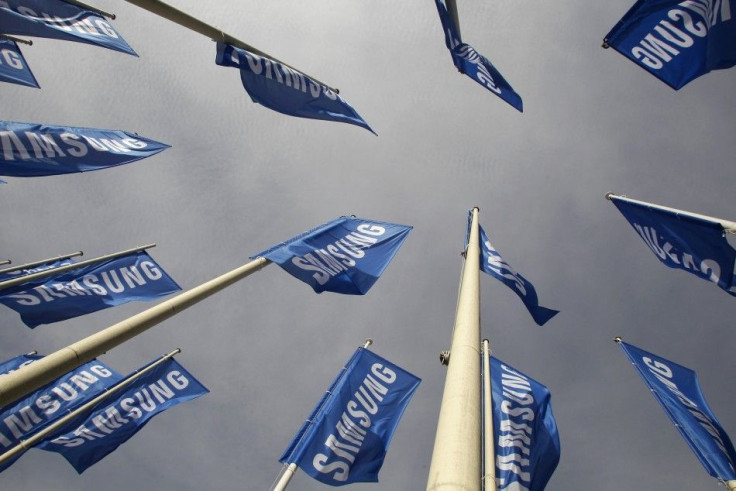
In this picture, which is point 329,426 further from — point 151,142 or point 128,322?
point 151,142

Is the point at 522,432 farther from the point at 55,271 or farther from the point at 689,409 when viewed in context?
the point at 55,271

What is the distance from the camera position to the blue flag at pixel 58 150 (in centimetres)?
776

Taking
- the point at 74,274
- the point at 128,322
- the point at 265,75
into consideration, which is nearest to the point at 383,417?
the point at 128,322

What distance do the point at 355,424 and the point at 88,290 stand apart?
685 centimetres

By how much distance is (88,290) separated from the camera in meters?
10.3

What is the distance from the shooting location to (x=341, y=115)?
8.76 meters

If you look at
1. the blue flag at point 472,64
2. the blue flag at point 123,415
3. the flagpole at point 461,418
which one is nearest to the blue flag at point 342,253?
the flagpole at point 461,418

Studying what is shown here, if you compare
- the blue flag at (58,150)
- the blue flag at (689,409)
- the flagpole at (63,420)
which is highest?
the blue flag at (58,150)

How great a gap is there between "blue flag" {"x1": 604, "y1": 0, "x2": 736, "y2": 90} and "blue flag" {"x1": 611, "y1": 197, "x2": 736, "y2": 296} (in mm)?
2932

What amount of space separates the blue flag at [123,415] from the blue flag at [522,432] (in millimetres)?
7847

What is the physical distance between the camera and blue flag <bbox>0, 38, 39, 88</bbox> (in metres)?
9.34

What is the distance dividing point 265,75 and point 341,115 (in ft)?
5.64

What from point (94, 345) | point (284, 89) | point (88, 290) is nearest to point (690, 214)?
point (284, 89)

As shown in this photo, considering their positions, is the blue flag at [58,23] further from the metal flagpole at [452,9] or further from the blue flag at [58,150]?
the metal flagpole at [452,9]
